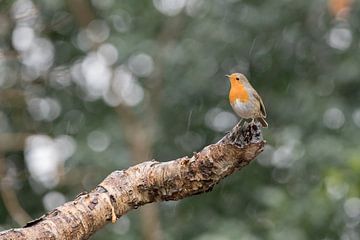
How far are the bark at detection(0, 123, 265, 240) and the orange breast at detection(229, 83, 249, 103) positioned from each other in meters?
0.94

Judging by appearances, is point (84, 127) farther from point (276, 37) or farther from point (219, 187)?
point (276, 37)

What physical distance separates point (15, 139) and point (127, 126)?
1.01 metres

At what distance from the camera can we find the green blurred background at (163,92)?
24.8 feet

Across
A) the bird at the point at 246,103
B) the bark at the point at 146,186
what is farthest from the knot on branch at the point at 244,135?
the bird at the point at 246,103

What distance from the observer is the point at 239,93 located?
4.14m

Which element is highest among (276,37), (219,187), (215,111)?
(276,37)

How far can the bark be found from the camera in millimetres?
2992

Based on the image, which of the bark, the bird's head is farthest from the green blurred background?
the bark

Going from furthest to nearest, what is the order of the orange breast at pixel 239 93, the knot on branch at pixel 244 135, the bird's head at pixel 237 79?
the bird's head at pixel 237 79, the orange breast at pixel 239 93, the knot on branch at pixel 244 135

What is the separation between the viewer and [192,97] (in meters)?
8.23

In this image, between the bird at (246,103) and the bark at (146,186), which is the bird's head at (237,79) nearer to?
the bird at (246,103)

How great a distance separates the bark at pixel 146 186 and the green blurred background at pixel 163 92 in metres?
4.09

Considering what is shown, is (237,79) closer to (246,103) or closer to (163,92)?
(246,103)


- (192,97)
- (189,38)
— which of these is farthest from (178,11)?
(192,97)
